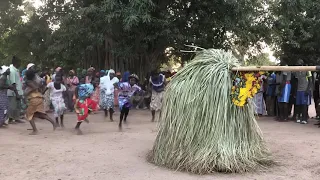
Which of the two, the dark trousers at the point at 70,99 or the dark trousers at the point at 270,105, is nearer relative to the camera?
the dark trousers at the point at 270,105

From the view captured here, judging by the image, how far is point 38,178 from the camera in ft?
15.1

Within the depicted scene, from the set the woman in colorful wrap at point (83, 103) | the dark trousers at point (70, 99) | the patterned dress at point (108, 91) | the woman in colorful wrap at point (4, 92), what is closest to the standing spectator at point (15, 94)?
the woman in colorful wrap at point (4, 92)

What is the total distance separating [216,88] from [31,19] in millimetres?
16589

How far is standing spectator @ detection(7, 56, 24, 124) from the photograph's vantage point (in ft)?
29.4

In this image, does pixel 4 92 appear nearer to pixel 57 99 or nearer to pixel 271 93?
pixel 57 99

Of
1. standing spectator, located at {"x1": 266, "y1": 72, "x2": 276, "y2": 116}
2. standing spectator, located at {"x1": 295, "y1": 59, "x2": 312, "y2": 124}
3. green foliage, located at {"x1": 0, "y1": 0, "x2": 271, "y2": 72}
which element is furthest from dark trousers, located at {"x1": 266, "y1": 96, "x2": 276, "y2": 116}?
green foliage, located at {"x1": 0, "y1": 0, "x2": 271, "y2": 72}

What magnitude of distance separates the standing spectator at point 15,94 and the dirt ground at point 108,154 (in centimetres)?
62

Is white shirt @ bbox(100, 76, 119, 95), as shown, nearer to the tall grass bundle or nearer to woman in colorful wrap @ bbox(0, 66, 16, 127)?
woman in colorful wrap @ bbox(0, 66, 16, 127)

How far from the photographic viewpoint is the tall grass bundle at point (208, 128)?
4824mm

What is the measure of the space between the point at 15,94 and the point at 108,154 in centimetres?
455

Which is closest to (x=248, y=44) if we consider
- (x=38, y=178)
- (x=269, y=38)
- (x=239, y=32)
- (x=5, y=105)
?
(x=269, y=38)

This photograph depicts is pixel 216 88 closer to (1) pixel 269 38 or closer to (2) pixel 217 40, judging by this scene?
(2) pixel 217 40

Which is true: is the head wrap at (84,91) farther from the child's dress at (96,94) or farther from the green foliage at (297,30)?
the green foliage at (297,30)

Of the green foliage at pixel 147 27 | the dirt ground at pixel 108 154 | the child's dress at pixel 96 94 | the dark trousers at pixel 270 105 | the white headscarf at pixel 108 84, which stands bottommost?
the dirt ground at pixel 108 154
